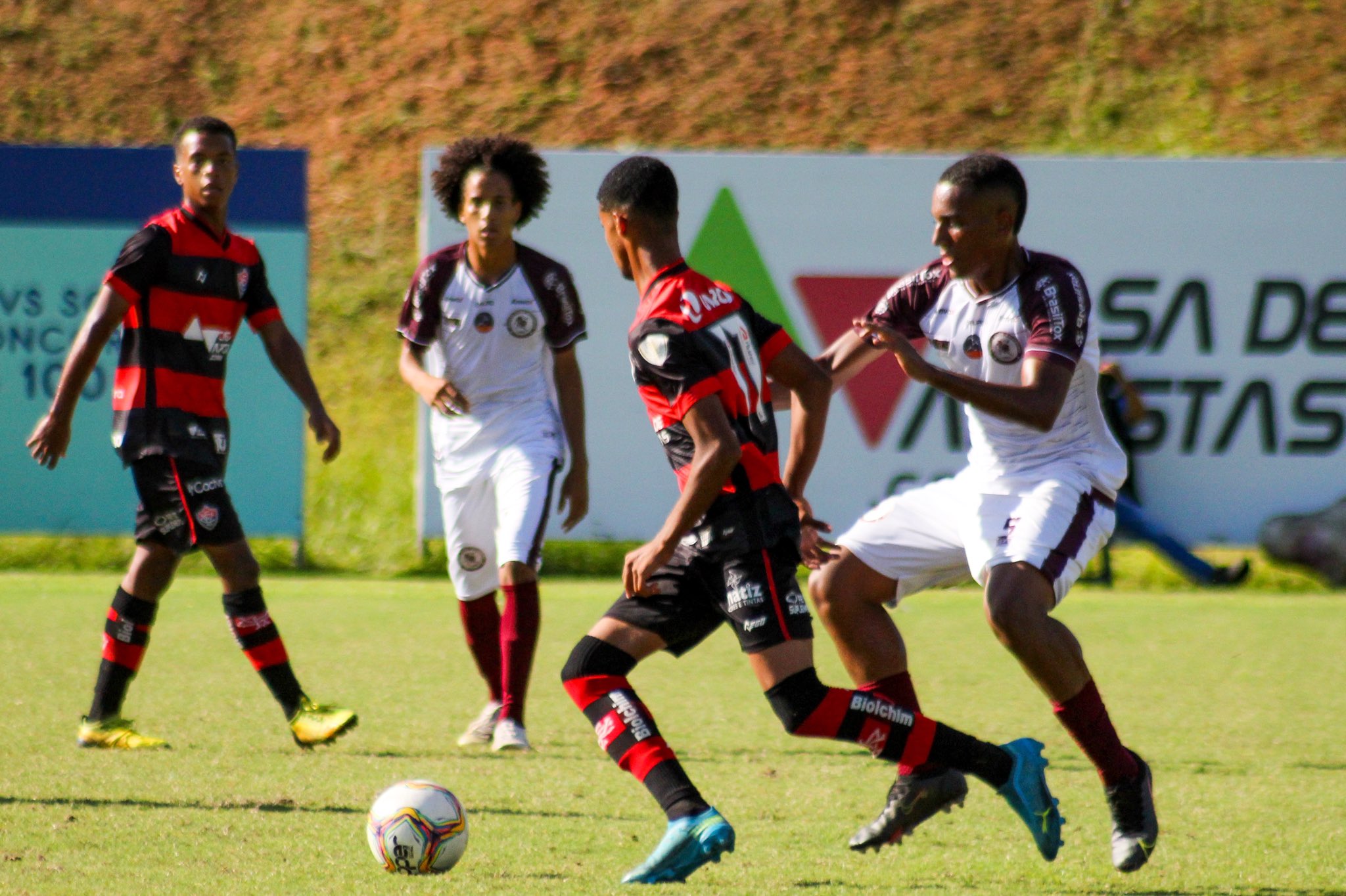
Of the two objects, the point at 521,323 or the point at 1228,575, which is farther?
the point at 1228,575

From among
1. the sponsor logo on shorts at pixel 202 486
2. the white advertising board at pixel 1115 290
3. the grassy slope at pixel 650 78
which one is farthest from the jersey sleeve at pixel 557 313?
the grassy slope at pixel 650 78

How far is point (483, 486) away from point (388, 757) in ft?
4.05

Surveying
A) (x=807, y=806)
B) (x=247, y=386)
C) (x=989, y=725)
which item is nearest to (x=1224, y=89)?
(x=247, y=386)

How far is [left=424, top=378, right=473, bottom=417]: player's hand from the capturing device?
626 centimetres

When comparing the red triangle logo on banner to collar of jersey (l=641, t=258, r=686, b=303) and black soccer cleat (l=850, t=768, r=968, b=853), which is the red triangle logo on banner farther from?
collar of jersey (l=641, t=258, r=686, b=303)

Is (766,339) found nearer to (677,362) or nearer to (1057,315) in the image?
(677,362)

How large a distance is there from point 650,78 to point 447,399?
12634mm

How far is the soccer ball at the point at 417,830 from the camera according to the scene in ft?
13.6

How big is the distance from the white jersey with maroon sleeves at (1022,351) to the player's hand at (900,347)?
0.41m

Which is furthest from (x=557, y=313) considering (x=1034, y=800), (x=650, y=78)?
(x=650, y=78)

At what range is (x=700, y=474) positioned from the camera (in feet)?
12.8

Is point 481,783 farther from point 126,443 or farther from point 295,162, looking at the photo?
point 295,162

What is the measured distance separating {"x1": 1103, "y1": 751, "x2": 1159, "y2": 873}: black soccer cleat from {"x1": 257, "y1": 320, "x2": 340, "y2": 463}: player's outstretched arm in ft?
10.4

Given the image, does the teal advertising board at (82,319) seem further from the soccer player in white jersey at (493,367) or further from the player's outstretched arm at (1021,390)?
the player's outstretched arm at (1021,390)
